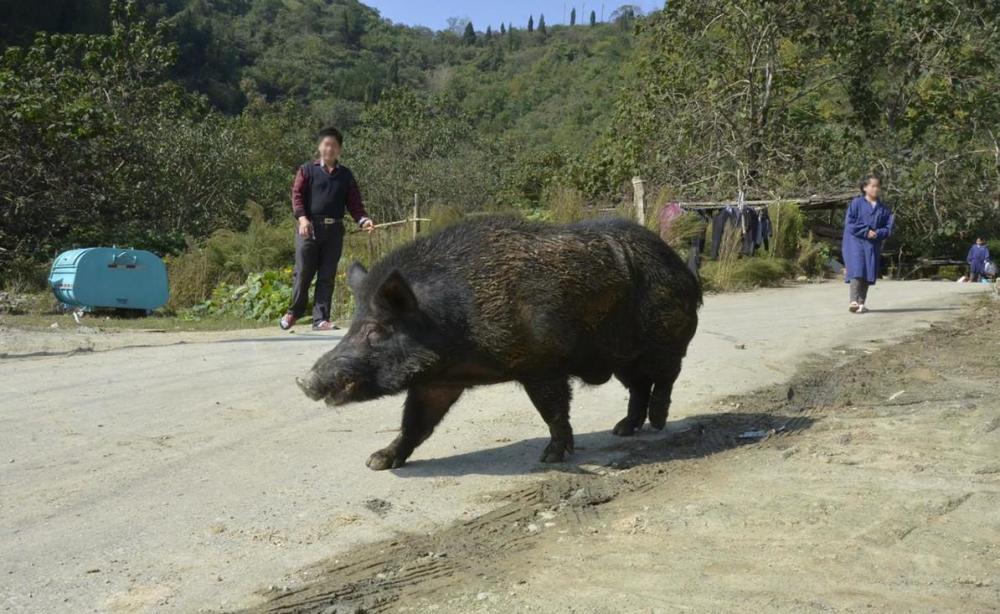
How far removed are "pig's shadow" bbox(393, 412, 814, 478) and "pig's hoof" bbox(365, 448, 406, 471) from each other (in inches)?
2.1

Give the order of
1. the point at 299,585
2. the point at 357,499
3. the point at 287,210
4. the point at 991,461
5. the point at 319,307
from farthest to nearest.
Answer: the point at 287,210
the point at 319,307
the point at 991,461
the point at 357,499
the point at 299,585

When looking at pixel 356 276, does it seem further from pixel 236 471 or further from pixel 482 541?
pixel 482 541

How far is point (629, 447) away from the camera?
6273mm

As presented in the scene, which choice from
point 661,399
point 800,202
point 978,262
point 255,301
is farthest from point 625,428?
point 978,262

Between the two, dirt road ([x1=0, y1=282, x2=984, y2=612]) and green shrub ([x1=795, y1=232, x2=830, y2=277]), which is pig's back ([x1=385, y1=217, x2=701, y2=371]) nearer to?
dirt road ([x1=0, y1=282, x2=984, y2=612])

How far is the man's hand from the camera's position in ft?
31.4

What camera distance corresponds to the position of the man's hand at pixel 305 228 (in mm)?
9570

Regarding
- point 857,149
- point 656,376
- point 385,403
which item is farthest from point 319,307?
point 857,149

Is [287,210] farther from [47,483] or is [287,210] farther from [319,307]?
[47,483]

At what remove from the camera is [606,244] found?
617 cm

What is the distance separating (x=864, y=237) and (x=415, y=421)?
1014 centimetres

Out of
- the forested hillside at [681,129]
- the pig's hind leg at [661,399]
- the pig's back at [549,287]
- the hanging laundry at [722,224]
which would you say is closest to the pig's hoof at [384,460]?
the pig's back at [549,287]

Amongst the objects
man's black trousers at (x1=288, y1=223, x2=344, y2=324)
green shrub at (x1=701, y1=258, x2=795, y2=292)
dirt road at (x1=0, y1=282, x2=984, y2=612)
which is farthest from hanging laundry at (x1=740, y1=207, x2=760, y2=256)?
man's black trousers at (x1=288, y1=223, x2=344, y2=324)

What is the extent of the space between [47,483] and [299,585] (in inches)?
77.8
